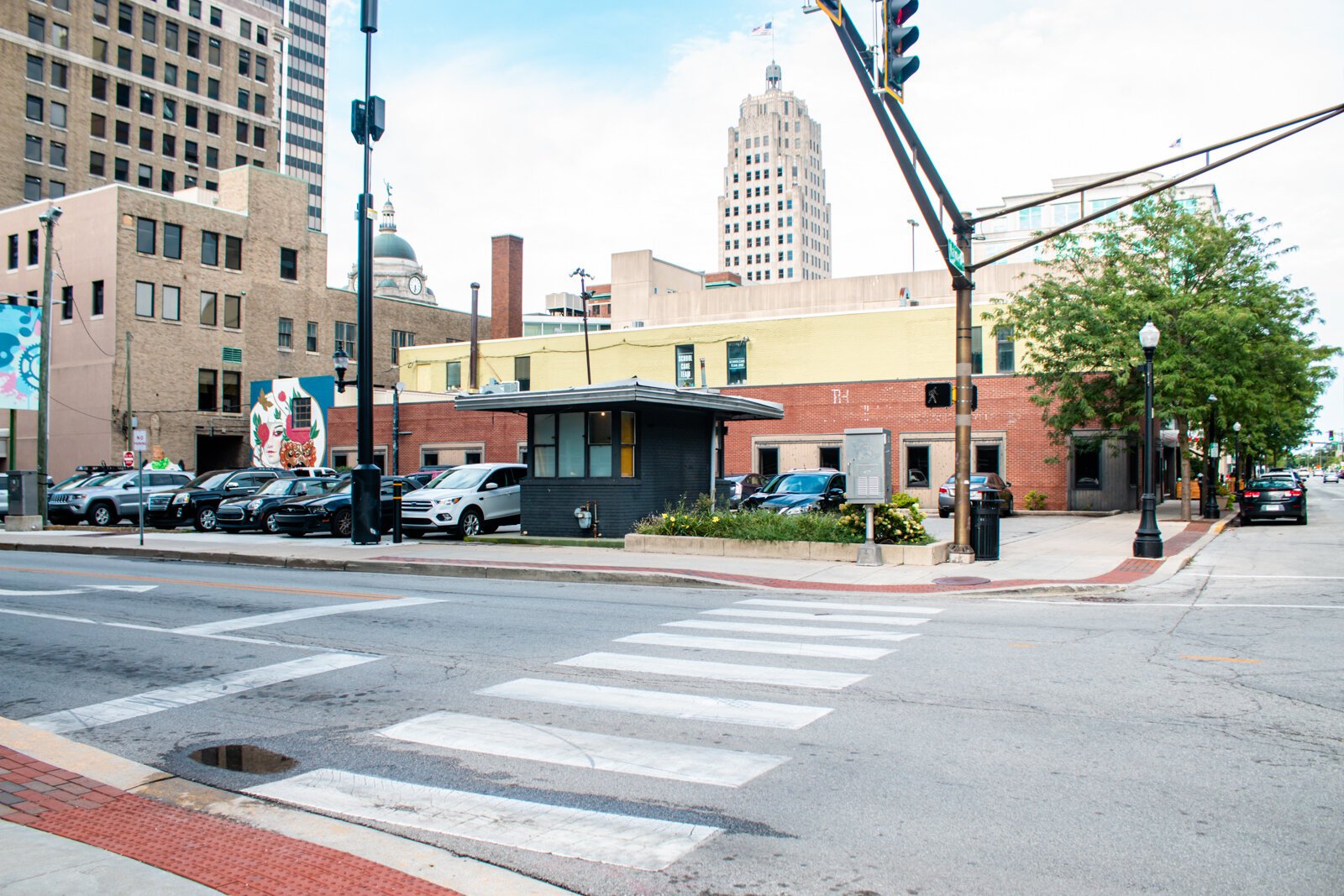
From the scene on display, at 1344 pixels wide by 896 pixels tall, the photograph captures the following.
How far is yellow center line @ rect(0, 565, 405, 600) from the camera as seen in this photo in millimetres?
13336

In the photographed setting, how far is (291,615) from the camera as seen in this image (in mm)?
11570

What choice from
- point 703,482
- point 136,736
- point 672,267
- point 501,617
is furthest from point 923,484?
point 672,267

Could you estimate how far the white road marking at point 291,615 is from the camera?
1066 centimetres

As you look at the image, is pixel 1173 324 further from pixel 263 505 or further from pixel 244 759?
pixel 244 759

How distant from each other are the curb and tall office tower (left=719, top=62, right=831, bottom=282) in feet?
542

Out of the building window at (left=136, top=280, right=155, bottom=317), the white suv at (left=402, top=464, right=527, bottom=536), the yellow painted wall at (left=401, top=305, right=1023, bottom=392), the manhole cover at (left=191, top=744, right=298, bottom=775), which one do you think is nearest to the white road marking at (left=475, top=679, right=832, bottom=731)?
the manhole cover at (left=191, top=744, right=298, bottom=775)

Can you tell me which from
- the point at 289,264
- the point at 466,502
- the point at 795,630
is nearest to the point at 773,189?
the point at 289,264

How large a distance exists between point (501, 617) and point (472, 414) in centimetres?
3777

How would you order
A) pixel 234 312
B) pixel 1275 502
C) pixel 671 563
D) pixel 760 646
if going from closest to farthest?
pixel 760 646
pixel 671 563
pixel 1275 502
pixel 234 312

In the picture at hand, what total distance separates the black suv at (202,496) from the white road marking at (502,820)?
24.4 m

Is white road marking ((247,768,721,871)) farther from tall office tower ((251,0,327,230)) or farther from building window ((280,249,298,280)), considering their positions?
tall office tower ((251,0,327,230))

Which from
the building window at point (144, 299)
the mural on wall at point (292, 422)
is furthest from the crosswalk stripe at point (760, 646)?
the building window at point (144, 299)

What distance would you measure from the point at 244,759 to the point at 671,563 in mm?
11494

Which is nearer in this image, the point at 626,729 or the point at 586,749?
the point at 586,749
